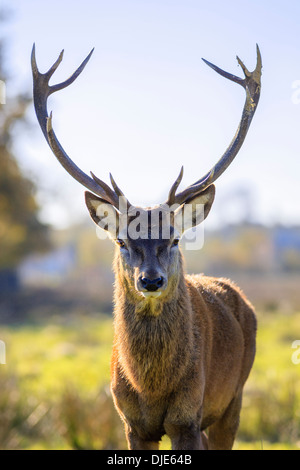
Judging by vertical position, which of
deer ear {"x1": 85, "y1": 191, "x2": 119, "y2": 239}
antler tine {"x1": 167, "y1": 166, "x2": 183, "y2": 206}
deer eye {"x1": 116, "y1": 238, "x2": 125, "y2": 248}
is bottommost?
deer eye {"x1": 116, "y1": 238, "x2": 125, "y2": 248}

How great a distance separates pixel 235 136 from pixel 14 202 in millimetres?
21744

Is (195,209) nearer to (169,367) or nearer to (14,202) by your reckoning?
(169,367)

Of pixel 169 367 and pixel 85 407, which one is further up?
pixel 169 367

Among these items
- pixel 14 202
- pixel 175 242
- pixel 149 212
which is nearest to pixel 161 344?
pixel 175 242

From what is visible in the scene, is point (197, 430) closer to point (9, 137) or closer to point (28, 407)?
point (28, 407)

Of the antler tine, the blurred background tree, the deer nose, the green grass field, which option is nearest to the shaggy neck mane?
the deer nose

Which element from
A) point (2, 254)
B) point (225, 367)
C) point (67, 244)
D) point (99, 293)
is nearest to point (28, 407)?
point (225, 367)

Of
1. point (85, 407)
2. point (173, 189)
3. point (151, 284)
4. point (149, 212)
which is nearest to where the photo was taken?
point (151, 284)

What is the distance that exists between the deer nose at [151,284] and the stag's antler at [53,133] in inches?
36.3

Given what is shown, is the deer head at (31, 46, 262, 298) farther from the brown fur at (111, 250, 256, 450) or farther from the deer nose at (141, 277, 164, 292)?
the brown fur at (111, 250, 256, 450)

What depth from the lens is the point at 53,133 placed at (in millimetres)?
5168

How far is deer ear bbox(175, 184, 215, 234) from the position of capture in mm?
4930

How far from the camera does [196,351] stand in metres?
4.67

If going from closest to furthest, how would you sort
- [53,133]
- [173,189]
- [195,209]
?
[173,189]
[195,209]
[53,133]
